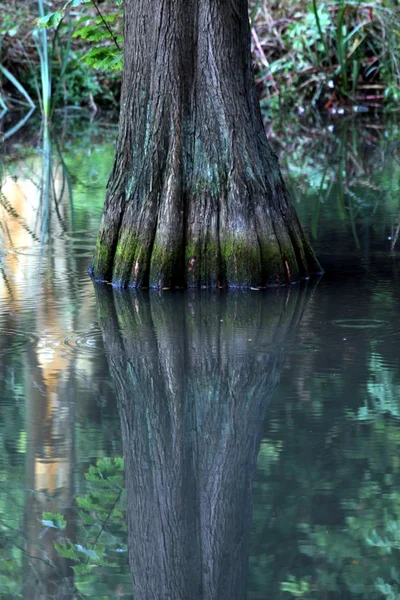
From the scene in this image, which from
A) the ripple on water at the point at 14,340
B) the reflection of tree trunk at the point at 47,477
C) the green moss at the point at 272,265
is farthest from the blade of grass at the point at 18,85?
the reflection of tree trunk at the point at 47,477

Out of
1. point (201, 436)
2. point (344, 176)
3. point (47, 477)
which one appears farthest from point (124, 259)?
point (344, 176)

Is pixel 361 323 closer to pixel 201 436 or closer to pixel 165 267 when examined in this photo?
pixel 165 267

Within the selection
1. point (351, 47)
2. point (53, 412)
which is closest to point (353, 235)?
point (53, 412)

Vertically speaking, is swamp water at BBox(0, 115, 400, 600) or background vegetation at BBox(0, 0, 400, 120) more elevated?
background vegetation at BBox(0, 0, 400, 120)

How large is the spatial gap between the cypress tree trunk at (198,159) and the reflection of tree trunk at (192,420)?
26 cm

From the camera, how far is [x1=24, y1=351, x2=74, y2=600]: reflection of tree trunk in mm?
3088

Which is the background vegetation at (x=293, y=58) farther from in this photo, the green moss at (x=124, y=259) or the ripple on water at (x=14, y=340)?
the ripple on water at (x=14, y=340)

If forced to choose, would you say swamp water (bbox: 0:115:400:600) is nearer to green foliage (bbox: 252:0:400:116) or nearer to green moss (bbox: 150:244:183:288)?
green moss (bbox: 150:244:183:288)

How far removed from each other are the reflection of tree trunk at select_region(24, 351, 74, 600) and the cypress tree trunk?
5.03 feet

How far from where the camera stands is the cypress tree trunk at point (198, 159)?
623 cm

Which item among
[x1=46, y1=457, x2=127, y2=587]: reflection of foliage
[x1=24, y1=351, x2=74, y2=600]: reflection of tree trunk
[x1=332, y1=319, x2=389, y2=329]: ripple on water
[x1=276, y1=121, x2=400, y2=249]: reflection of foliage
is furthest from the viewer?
[x1=276, y1=121, x2=400, y2=249]: reflection of foliage

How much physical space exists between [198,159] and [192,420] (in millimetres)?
2434

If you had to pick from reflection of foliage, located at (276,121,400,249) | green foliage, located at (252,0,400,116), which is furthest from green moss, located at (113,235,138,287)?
green foliage, located at (252,0,400,116)

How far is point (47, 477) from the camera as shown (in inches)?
147
